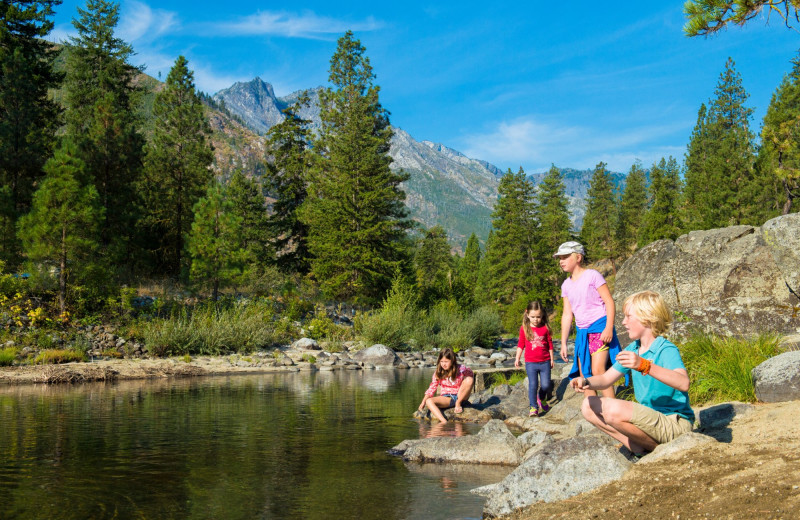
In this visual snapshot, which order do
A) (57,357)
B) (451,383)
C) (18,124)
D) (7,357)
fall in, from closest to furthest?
(451,383) → (7,357) → (57,357) → (18,124)

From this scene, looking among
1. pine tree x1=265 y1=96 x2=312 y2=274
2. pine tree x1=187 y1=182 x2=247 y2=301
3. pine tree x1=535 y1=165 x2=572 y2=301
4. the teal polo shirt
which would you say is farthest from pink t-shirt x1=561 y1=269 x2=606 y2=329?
pine tree x1=535 y1=165 x2=572 y2=301

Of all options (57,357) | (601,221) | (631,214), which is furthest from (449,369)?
(601,221)

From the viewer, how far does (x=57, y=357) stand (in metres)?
17.7

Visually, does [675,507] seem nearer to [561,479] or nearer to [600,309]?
[561,479]

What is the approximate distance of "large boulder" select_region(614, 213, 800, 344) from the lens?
9.68 m

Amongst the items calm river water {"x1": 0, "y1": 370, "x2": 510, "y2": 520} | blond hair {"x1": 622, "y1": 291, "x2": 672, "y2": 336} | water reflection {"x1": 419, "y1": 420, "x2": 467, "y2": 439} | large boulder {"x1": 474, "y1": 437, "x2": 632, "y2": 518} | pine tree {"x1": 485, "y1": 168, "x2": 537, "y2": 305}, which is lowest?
water reflection {"x1": 419, "y1": 420, "x2": 467, "y2": 439}

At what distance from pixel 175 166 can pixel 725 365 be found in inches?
1224

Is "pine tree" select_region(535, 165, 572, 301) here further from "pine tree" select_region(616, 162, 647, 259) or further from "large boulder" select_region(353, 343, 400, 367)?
"large boulder" select_region(353, 343, 400, 367)

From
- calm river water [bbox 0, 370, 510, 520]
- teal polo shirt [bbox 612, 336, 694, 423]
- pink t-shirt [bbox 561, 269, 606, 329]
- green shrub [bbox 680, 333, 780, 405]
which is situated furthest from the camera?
green shrub [bbox 680, 333, 780, 405]

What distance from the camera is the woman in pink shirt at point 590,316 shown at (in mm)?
6426

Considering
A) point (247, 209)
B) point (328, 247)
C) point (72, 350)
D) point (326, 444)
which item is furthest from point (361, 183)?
point (326, 444)

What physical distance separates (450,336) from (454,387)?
17324mm

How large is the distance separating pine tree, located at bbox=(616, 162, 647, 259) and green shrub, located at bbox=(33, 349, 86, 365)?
68278mm

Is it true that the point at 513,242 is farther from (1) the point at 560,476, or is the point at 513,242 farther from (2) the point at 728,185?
(1) the point at 560,476
